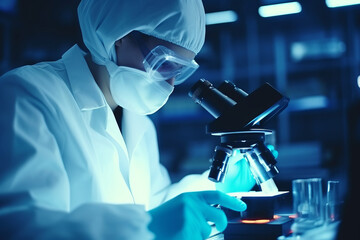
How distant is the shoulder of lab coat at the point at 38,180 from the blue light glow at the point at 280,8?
1885mm

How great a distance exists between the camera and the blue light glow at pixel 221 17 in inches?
124

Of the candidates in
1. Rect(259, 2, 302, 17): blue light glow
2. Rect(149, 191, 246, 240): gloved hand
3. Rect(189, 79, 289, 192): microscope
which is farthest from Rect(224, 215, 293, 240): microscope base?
Rect(259, 2, 302, 17): blue light glow

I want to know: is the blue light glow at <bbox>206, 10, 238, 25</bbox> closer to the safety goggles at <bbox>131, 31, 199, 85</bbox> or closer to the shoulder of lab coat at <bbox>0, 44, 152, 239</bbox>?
the safety goggles at <bbox>131, 31, 199, 85</bbox>

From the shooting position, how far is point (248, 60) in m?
4.70

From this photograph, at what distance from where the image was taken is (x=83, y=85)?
150 centimetres

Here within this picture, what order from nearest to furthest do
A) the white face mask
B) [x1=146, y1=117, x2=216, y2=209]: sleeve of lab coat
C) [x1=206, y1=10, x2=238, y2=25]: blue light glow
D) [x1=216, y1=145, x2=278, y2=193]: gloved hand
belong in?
the white face mask, [x1=216, y1=145, x2=278, y2=193]: gloved hand, [x1=146, y1=117, x2=216, y2=209]: sleeve of lab coat, [x1=206, y1=10, x2=238, y2=25]: blue light glow

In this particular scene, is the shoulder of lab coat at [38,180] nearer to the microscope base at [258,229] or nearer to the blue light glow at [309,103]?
the microscope base at [258,229]

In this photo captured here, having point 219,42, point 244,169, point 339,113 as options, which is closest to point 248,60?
point 219,42

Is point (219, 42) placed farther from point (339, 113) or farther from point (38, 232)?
point (38, 232)

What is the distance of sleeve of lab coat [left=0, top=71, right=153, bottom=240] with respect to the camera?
0.90m

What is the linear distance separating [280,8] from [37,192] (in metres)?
2.22

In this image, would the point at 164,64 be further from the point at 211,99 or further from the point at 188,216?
the point at 188,216

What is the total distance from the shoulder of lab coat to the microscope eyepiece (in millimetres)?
494

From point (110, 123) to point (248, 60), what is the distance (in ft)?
11.3
